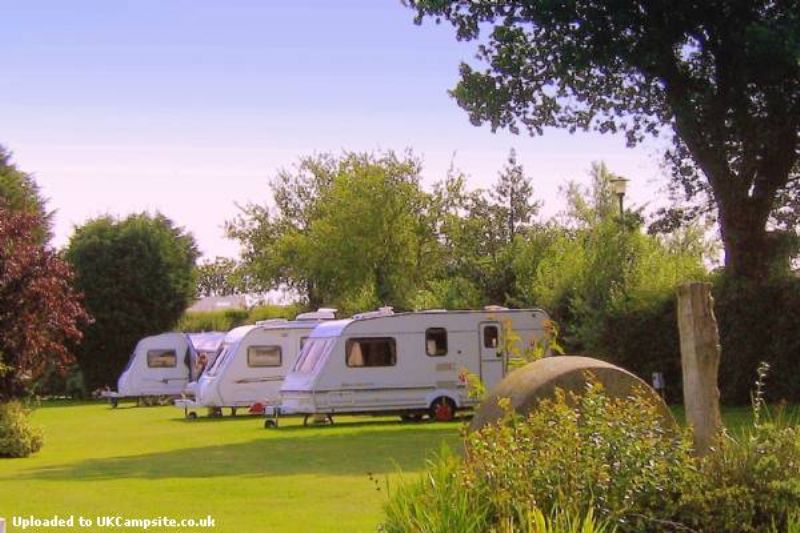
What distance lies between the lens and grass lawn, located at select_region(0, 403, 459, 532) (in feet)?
40.5

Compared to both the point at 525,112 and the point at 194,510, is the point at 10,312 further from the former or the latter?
the point at 525,112

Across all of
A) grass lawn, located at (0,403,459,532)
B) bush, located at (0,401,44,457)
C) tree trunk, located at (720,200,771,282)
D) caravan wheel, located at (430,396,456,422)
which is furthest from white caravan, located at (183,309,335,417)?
tree trunk, located at (720,200,771,282)

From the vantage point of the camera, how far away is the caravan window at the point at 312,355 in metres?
26.7

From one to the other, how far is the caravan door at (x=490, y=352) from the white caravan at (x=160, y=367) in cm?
1670

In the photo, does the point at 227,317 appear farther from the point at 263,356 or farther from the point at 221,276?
the point at 221,276

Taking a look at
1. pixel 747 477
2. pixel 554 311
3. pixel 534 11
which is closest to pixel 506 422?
pixel 747 477

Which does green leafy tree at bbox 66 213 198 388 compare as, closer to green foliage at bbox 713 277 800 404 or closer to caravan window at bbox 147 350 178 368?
caravan window at bbox 147 350 178 368

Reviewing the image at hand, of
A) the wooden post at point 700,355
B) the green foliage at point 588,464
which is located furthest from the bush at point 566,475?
the wooden post at point 700,355

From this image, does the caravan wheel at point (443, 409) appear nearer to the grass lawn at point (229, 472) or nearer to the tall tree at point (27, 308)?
the grass lawn at point (229, 472)

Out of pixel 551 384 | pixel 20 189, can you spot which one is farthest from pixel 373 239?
pixel 551 384

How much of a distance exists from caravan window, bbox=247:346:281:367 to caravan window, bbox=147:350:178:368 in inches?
438

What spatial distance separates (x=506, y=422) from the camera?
28.6ft

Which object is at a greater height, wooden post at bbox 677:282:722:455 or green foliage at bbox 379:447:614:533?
wooden post at bbox 677:282:722:455

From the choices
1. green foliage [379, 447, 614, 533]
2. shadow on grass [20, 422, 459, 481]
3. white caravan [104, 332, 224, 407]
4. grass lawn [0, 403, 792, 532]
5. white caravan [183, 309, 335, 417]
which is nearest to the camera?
green foliage [379, 447, 614, 533]
